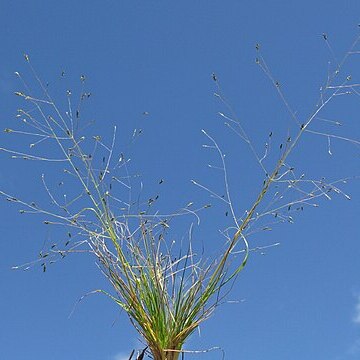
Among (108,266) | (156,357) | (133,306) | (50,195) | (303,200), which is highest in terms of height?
(50,195)

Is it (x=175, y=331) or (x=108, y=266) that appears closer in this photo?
(x=175, y=331)

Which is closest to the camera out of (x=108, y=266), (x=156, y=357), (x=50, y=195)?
(x=156, y=357)

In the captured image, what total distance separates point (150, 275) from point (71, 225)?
1.19ft

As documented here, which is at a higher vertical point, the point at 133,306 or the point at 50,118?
the point at 50,118

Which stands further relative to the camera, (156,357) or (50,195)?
(50,195)

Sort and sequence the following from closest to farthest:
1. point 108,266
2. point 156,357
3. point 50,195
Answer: point 156,357
point 108,266
point 50,195

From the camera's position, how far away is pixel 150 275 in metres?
2.14

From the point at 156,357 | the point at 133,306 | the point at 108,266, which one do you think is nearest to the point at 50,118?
the point at 108,266

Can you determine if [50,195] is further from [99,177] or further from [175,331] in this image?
[175,331]

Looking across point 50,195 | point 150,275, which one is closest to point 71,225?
point 50,195

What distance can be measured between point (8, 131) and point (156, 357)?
915 mm

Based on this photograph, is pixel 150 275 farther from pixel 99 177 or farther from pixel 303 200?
pixel 303 200

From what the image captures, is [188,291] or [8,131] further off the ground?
[8,131]

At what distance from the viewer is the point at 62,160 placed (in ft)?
7.55
